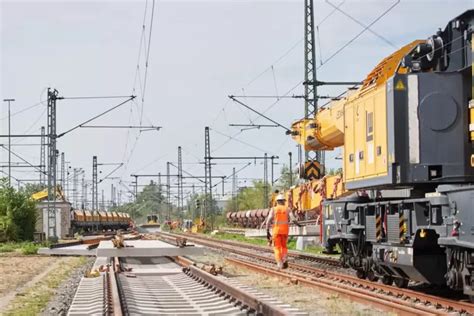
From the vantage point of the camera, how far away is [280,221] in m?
19.1

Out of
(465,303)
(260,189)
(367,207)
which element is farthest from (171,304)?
(260,189)

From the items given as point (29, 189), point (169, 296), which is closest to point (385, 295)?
point (169, 296)

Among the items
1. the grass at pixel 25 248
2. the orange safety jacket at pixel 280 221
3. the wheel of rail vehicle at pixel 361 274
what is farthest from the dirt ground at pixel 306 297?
the grass at pixel 25 248

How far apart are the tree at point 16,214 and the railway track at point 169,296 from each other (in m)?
25.3

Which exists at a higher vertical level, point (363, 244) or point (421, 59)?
Answer: point (421, 59)

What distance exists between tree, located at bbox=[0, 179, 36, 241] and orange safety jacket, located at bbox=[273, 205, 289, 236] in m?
Answer: 28.8

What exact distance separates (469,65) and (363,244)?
16.8ft

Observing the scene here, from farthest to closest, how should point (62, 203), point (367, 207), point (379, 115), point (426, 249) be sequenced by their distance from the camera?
point (62, 203) → point (367, 207) → point (379, 115) → point (426, 249)

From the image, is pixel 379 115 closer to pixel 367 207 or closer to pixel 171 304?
pixel 367 207

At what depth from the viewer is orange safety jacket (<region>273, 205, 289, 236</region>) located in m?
19.0

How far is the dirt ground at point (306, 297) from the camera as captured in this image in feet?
39.9

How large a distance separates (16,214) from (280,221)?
29.6 meters

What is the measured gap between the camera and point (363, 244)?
15820 mm

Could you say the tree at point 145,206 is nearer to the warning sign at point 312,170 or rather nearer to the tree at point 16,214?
the tree at point 16,214
